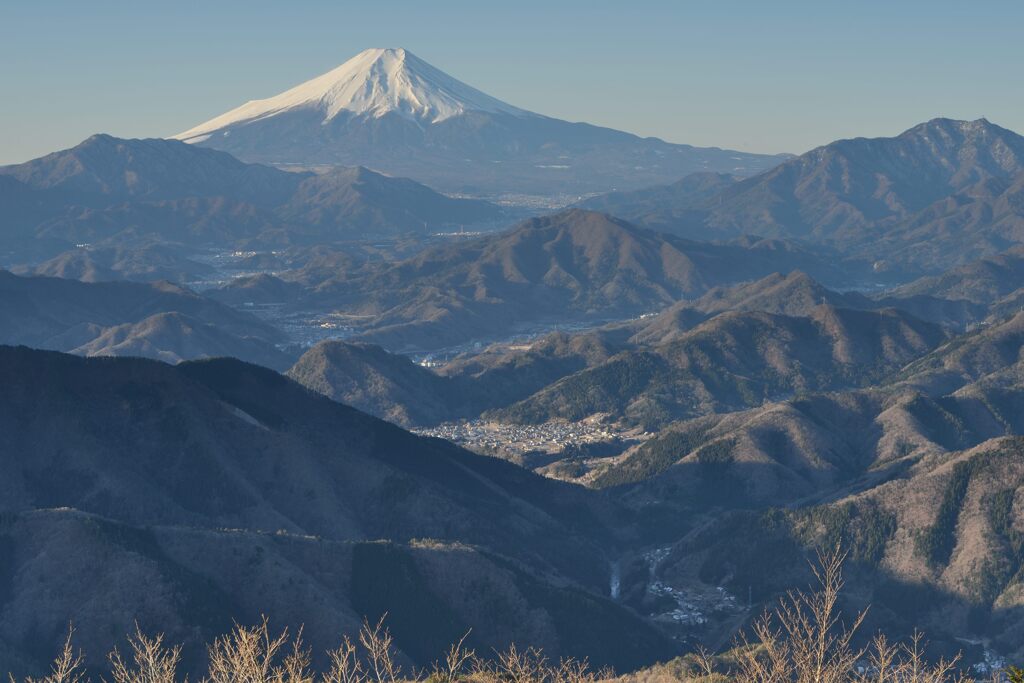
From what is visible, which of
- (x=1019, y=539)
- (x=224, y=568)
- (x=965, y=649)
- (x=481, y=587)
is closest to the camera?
(x=224, y=568)

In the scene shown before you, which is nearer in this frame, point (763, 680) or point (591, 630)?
point (763, 680)

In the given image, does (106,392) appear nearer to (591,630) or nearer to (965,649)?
Result: (591,630)

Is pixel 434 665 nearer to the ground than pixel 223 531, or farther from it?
nearer to the ground

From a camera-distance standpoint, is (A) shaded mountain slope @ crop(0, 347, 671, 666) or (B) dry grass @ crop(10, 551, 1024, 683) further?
(A) shaded mountain slope @ crop(0, 347, 671, 666)

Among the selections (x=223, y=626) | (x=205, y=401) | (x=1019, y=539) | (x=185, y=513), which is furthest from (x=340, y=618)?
(x=1019, y=539)

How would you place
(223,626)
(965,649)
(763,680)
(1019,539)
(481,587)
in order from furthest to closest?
(1019,539) → (965,649) → (481,587) → (223,626) → (763,680)

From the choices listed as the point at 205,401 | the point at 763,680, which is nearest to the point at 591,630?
the point at 205,401

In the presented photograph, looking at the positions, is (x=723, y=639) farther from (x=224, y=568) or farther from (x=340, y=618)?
(x=224, y=568)

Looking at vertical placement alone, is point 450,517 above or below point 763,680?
below

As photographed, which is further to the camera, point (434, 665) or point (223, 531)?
point (223, 531)

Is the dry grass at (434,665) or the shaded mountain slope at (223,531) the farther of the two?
the shaded mountain slope at (223,531)

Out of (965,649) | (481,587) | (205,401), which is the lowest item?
(965,649)
